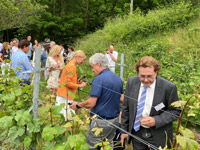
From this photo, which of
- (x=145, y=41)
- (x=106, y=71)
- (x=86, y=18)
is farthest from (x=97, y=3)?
(x=106, y=71)

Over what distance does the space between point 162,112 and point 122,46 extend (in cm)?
927

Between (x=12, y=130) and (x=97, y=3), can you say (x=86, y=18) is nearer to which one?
(x=97, y=3)

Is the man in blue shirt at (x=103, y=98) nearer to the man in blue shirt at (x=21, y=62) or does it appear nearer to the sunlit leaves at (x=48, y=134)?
the sunlit leaves at (x=48, y=134)

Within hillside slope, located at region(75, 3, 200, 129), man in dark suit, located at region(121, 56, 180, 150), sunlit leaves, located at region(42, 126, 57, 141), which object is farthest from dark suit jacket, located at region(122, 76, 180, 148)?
hillside slope, located at region(75, 3, 200, 129)

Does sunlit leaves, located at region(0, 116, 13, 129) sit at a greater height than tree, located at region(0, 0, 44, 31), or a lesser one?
lesser

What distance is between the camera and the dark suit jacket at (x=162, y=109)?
215 cm

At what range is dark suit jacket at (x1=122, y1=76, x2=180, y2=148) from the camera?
215cm

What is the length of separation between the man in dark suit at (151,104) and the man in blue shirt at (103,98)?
1.36 feet

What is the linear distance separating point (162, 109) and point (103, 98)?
0.83 metres

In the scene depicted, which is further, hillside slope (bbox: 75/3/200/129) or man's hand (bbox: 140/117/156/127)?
hillside slope (bbox: 75/3/200/129)

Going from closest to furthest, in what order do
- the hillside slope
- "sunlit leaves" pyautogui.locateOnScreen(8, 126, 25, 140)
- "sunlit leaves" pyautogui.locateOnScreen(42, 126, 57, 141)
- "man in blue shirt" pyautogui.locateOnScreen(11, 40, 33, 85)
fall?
"sunlit leaves" pyautogui.locateOnScreen(42, 126, 57, 141)
"sunlit leaves" pyautogui.locateOnScreen(8, 126, 25, 140)
"man in blue shirt" pyautogui.locateOnScreen(11, 40, 33, 85)
the hillside slope

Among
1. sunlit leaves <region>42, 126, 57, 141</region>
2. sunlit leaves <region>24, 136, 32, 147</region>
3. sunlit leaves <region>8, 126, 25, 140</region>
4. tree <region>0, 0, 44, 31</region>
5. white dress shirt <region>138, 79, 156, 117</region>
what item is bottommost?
sunlit leaves <region>24, 136, 32, 147</region>

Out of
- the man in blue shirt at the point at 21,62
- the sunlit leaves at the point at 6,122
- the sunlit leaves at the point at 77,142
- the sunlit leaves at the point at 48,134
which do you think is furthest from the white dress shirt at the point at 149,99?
the man in blue shirt at the point at 21,62

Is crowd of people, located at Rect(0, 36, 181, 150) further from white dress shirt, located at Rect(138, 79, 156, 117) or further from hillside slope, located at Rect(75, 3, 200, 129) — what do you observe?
hillside slope, located at Rect(75, 3, 200, 129)
